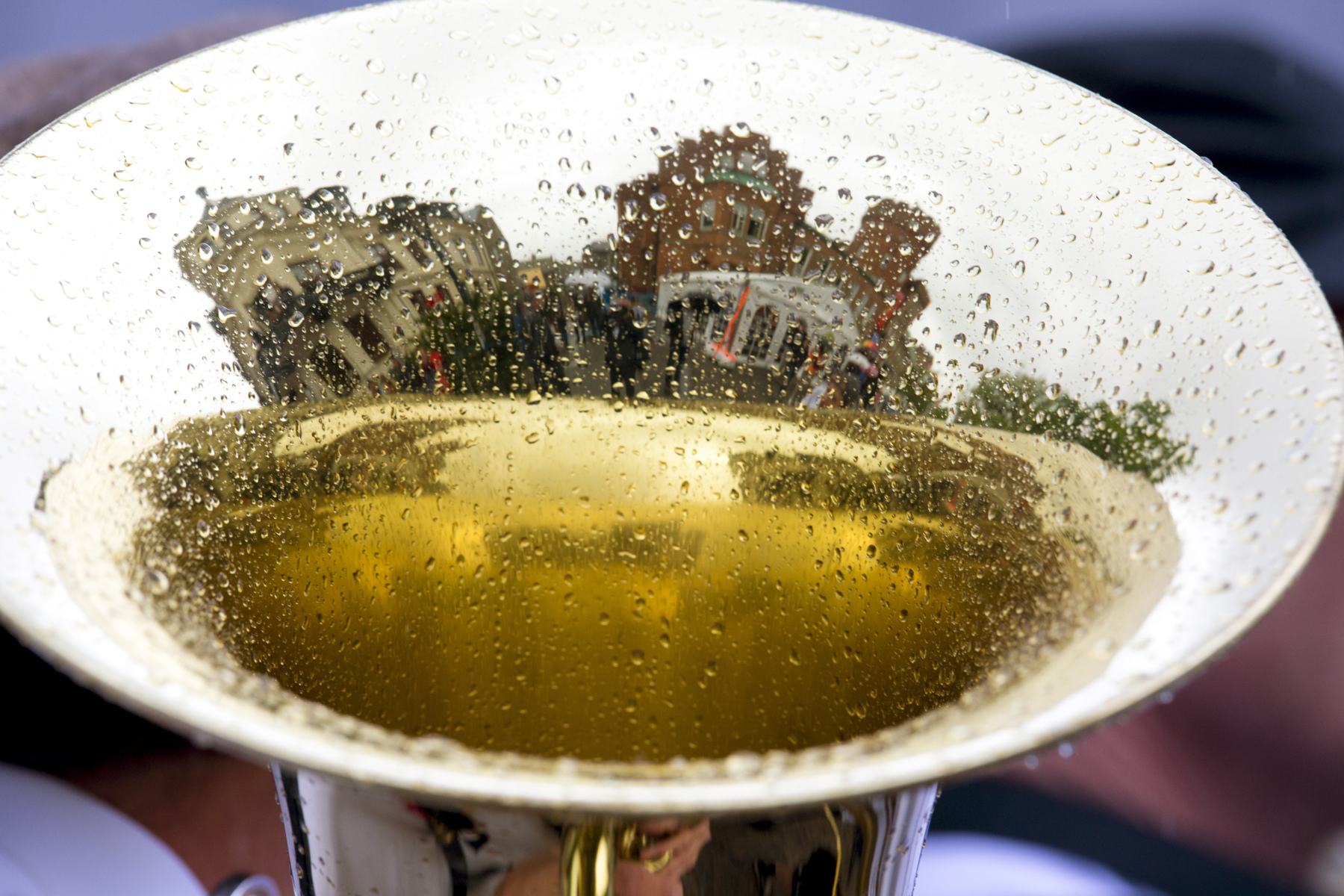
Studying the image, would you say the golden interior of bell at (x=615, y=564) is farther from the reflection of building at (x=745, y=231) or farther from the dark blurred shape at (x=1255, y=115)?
the dark blurred shape at (x=1255, y=115)

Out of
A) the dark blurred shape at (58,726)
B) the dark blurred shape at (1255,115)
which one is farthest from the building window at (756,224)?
the dark blurred shape at (1255,115)

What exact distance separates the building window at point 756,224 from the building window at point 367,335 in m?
0.23

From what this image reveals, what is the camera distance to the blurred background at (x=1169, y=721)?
3.55 ft

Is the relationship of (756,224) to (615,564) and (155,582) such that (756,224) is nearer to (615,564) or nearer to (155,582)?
(615,564)

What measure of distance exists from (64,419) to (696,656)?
38 centimetres

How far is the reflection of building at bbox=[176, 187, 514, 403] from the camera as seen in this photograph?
1.88 feet

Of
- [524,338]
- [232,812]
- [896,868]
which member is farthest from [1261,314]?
[232,812]

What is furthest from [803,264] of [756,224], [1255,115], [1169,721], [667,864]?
[1255,115]

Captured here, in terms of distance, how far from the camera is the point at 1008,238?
58 cm

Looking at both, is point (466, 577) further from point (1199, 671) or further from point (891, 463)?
point (1199, 671)

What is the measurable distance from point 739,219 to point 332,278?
0.24 metres

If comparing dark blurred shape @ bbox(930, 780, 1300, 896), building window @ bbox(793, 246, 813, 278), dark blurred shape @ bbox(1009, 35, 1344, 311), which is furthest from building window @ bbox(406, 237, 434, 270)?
dark blurred shape @ bbox(1009, 35, 1344, 311)

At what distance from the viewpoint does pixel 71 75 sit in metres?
1.14

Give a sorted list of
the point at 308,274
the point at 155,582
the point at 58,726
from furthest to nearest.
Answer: the point at 58,726, the point at 308,274, the point at 155,582
